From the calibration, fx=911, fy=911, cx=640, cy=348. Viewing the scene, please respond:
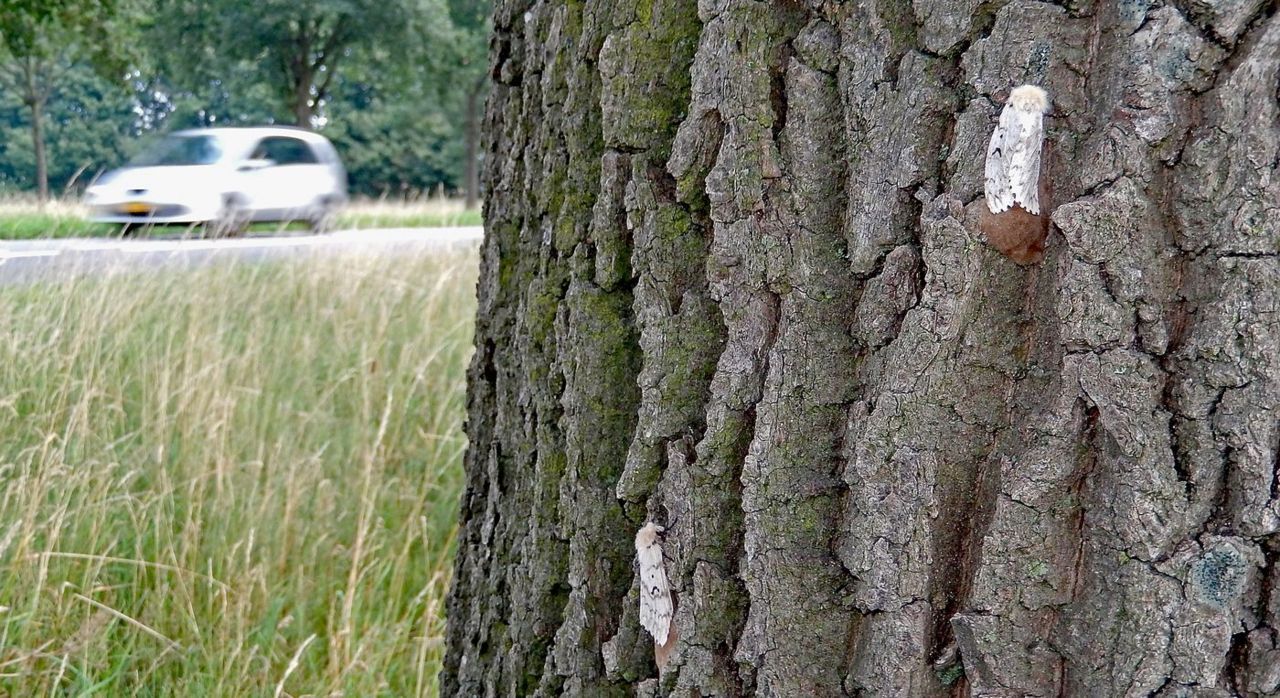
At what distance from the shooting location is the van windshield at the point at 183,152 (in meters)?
11.7

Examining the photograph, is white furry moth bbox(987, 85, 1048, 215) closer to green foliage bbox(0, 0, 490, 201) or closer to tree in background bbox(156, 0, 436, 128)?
green foliage bbox(0, 0, 490, 201)

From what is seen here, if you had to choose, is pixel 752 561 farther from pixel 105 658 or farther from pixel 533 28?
pixel 105 658

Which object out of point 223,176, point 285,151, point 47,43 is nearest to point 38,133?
point 47,43

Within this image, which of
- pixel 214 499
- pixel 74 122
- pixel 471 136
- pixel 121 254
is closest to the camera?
pixel 214 499

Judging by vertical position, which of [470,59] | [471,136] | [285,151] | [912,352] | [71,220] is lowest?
[71,220]

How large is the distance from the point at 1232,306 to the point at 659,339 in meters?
0.44

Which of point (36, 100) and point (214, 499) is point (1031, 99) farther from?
point (36, 100)

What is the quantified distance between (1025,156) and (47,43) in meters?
16.3

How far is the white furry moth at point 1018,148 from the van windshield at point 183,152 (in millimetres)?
12783

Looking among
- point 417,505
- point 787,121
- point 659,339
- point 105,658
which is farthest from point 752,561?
point 417,505

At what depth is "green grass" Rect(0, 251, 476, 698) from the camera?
1861 millimetres

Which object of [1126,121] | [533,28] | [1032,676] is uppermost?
[533,28]

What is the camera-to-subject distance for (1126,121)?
652 mm

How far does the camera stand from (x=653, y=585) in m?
0.86
